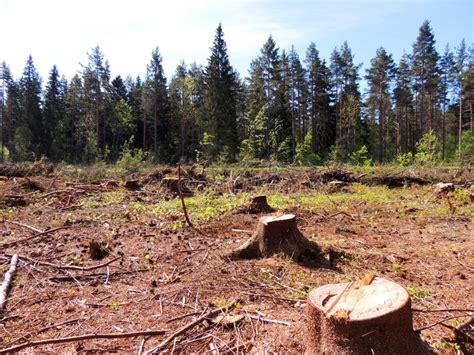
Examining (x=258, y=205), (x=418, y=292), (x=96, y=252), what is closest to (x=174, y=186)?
(x=258, y=205)

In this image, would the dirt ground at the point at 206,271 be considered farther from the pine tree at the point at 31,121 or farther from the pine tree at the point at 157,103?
the pine tree at the point at 31,121

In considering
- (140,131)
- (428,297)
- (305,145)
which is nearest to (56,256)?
(428,297)

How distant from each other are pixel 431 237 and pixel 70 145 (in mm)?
49922

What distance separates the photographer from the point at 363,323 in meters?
2.53

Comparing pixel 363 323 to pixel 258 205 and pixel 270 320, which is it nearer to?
pixel 270 320

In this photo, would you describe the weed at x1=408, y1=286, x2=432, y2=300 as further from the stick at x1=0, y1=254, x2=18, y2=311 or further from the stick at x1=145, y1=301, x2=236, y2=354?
the stick at x1=0, y1=254, x2=18, y2=311

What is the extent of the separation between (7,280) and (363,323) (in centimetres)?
470

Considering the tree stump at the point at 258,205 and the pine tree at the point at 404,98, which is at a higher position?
the pine tree at the point at 404,98

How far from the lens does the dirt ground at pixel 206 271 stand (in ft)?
11.4

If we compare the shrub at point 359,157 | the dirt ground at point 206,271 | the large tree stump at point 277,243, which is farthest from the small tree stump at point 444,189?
the shrub at point 359,157

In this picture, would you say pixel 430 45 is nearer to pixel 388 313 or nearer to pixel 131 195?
pixel 131 195

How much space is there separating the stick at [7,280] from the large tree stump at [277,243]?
304 cm

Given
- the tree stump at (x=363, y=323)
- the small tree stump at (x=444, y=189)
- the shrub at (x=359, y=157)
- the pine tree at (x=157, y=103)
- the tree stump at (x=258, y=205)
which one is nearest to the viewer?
the tree stump at (x=363, y=323)

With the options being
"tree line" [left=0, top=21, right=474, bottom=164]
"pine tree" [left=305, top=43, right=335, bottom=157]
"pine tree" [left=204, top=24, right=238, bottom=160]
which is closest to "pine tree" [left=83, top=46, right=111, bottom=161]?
"tree line" [left=0, top=21, right=474, bottom=164]
